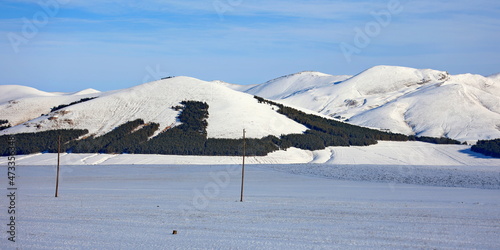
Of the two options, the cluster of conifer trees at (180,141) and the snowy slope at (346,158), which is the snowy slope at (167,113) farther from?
the snowy slope at (346,158)

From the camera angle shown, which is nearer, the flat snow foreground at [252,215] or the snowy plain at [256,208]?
the flat snow foreground at [252,215]

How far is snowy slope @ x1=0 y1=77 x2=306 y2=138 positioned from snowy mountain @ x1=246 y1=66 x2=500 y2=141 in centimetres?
4739

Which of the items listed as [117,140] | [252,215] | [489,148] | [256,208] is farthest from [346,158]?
[252,215]

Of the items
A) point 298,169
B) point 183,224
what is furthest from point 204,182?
point 183,224

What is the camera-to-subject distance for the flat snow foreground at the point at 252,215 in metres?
20.9

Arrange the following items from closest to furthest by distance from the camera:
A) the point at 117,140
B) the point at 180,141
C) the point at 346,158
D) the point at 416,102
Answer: the point at 346,158 < the point at 180,141 < the point at 117,140 < the point at 416,102

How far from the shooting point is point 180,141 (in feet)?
252

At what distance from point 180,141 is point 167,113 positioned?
40.0ft

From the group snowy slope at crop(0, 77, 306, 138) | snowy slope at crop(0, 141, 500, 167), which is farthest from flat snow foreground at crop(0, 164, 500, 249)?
snowy slope at crop(0, 77, 306, 138)

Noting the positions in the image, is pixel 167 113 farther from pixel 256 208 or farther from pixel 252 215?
pixel 252 215

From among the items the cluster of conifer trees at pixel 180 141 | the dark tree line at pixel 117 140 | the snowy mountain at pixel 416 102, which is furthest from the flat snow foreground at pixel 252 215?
the snowy mountain at pixel 416 102

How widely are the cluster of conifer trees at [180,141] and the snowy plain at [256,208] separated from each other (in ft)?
33.8

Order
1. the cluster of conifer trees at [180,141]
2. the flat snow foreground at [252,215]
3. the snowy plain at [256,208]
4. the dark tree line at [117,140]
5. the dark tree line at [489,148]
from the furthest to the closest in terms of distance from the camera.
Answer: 1. the dark tree line at [489,148]
2. the dark tree line at [117,140]
3. the cluster of conifer trees at [180,141]
4. the snowy plain at [256,208]
5. the flat snow foreground at [252,215]

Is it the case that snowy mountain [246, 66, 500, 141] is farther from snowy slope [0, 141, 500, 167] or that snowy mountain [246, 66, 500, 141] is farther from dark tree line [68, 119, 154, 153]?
dark tree line [68, 119, 154, 153]
